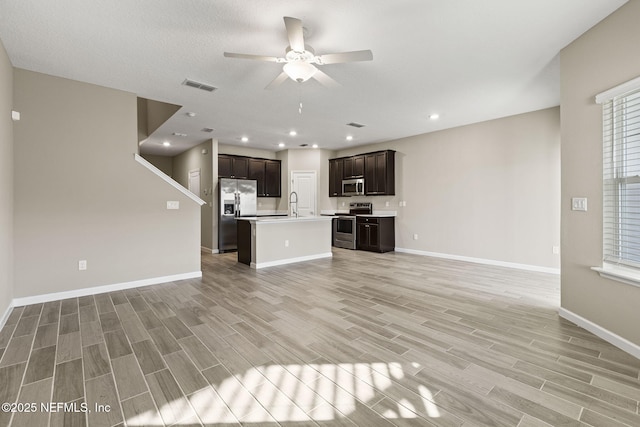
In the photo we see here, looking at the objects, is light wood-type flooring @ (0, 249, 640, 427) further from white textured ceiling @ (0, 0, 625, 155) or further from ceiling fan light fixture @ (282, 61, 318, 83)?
white textured ceiling @ (0, 0, 625, 155)

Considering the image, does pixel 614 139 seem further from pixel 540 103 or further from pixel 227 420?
pixel 227 420

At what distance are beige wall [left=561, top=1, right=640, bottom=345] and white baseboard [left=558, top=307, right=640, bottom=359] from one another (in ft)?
0.11

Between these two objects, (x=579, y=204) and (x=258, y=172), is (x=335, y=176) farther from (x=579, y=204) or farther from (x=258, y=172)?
(x=579, y=204)

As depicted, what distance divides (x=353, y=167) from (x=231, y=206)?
3377mm

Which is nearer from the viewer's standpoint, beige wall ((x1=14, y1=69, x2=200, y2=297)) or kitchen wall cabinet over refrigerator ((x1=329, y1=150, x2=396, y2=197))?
beige wall ((x1=14, y1=69, x2=200, y2=297))

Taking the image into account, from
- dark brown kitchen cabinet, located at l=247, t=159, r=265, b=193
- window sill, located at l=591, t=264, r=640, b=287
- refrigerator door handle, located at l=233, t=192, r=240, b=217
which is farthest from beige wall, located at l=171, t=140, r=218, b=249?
window sill, located at l=591, t=264, r=640, b=287

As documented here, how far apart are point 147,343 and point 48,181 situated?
2.64m

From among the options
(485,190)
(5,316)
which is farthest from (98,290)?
(485,190)

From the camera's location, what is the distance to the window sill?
2.27m

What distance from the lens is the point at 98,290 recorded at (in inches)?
152

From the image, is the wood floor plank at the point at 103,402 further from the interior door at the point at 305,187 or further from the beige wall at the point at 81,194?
the interior door at the point at 305,187

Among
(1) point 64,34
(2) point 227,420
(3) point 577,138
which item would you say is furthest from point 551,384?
(1) point 64,34

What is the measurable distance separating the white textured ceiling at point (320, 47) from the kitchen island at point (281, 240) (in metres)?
2.10

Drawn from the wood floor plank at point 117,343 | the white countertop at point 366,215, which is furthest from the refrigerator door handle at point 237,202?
the wood floor plank at point 117,343
